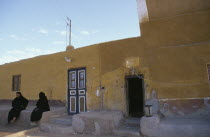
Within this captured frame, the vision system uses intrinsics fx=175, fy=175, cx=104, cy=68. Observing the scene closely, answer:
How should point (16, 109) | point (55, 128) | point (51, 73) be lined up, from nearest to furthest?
point (55, 128) → point (16, 109) → point (51, 73)

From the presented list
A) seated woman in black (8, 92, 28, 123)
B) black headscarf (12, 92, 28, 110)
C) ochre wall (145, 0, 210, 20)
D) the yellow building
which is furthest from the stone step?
ochre wall (145, 0, 210, 20)

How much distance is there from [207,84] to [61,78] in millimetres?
6203

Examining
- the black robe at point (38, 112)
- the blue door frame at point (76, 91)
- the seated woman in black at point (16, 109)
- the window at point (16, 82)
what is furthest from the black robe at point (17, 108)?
the window at point (16, 82)

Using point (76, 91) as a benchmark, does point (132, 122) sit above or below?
below

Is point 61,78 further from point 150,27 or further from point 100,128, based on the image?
point 150,27

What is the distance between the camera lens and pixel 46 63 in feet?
30.8

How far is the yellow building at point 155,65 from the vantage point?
566 centimetres

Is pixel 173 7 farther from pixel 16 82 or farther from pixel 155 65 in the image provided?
pixel 16 82

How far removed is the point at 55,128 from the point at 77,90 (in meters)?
2.13

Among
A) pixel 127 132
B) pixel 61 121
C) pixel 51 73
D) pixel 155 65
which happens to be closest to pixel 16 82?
pixel 51 73

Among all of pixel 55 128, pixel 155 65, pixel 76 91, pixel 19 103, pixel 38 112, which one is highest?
pixel 155 65

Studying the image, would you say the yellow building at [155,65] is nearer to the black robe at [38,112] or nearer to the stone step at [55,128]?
the black robe at [38,112]

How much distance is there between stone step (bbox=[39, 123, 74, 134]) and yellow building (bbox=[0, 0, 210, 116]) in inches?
61.4

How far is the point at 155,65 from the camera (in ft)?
20.3
